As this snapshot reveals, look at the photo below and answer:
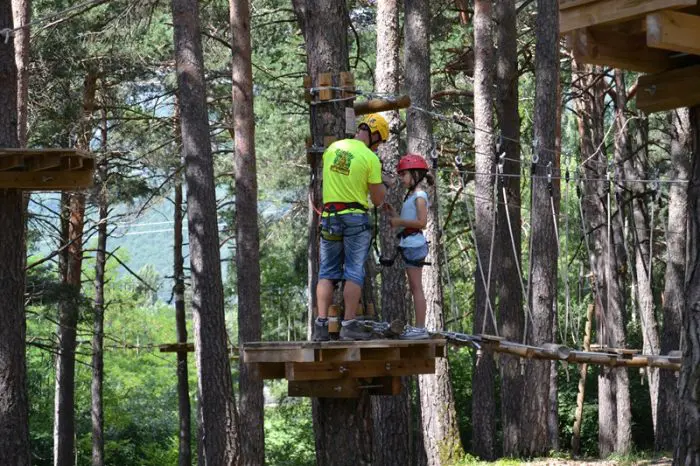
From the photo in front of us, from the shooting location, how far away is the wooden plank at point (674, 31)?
4.86m

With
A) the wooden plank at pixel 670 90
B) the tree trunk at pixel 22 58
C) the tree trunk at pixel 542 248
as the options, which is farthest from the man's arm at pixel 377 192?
the tree trunk at pixel 22 58

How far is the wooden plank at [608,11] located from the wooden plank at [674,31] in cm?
5

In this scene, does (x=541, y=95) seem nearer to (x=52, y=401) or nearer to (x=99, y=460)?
(x=99, y=460)

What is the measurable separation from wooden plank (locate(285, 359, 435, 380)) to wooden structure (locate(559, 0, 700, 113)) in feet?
6.62

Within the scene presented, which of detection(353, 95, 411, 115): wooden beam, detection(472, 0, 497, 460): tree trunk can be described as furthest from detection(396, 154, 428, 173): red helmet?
detection(472, 0, 497, 460): tree trunk

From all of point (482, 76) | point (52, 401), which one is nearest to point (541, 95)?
point (482, 76)

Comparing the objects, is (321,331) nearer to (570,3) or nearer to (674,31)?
(570,3)

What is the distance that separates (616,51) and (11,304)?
550 cm

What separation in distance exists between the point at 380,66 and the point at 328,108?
14.9 feet

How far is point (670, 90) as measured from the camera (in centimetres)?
560

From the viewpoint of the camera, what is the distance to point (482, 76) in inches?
545

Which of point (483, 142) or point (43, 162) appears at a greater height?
point (483, 142)

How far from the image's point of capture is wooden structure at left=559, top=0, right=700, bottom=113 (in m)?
4.89

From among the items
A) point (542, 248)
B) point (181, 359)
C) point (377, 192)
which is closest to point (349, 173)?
point (377, 192)
